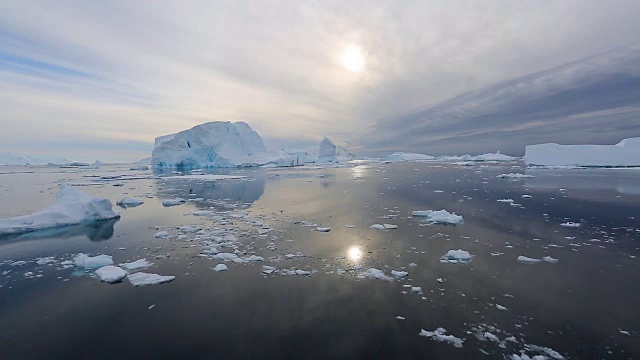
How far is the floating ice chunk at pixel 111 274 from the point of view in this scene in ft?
18.8

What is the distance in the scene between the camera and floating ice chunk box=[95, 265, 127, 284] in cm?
573

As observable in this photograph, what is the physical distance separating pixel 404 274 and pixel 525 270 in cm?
245

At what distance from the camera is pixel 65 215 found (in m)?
10.2

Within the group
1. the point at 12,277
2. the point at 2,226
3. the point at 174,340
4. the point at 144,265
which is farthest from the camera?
the point at 2,226

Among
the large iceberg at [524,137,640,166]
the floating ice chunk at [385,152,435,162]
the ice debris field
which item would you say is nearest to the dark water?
the ice debris field

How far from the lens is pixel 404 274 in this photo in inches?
228

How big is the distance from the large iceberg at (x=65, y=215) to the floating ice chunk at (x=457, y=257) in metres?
11.5

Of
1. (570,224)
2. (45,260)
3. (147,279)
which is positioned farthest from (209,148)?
(570,224)

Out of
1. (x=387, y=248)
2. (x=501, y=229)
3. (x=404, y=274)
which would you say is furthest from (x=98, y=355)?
(x=501, y=229)

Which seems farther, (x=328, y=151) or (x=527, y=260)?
(x=328, y=151)

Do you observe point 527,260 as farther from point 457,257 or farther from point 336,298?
point 336,298

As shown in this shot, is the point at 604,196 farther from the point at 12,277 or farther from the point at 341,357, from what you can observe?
the point at 12,277

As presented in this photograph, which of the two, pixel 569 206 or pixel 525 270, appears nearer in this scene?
pixel 525 270

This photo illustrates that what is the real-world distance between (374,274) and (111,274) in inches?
203
